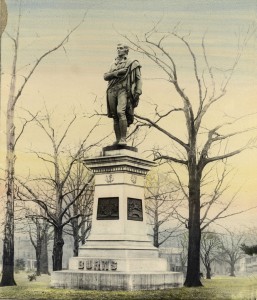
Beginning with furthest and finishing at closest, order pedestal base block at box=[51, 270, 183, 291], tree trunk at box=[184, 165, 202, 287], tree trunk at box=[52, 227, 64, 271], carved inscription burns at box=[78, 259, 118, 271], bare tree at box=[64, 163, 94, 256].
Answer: bare tree at box=[64, 163, 94, 256], tree trunk at box=[52, 227, 64, 271], tree trunk at box=[184, 165, 202, 287], carved inscription burns at box=[78, 259, 118, 271], pedestal base block at box=[51, 270, 183, 291]

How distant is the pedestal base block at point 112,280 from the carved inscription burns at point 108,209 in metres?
1.52

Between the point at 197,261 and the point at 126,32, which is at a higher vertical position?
the point at 126,32

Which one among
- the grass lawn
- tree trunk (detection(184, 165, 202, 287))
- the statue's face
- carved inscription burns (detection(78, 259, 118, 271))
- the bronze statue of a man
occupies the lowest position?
the grass lawn

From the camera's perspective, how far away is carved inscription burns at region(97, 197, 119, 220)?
15062mm

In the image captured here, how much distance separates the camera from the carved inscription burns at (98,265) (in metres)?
14.3

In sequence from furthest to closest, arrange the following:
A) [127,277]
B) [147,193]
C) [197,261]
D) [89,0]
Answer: [147,193] → [89,0] → [197,261] → [127,277]

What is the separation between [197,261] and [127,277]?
6462 mm

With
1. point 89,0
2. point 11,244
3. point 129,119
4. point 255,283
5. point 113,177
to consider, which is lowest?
point 255,283

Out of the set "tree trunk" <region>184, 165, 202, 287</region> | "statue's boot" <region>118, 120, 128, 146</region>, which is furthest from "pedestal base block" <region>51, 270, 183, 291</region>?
"tree trunk" <region>184, 165, 202, 287</region>

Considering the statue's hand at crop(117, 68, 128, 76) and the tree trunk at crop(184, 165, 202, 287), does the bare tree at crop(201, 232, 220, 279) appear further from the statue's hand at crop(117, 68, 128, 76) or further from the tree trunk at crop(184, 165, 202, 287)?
the statue's hand at crop(117, 68, 128, 76)

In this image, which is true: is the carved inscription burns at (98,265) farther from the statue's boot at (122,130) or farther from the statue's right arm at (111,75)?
the statue's right arm at (111,75)

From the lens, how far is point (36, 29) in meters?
23.8

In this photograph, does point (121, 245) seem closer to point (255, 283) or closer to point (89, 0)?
point (255, 283)

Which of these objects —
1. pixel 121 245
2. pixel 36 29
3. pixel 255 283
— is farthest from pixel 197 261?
pixel 36 29
